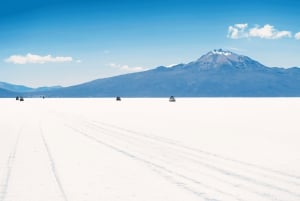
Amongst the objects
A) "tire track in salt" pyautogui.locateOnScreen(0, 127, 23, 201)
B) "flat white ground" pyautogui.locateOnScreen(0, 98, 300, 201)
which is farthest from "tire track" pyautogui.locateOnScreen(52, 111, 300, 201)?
"tire track in salt" pyautogui.locateOnScreen(0, 127, 23, 201)

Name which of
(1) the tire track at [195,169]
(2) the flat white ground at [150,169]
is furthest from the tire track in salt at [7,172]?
(1) the tire track at [195,169]

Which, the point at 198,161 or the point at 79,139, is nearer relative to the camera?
the point at 198,161

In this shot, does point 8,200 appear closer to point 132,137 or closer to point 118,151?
point 118,151

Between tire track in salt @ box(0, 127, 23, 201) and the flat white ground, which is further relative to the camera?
tire track in salt @ box(0, 127, 23, 201)

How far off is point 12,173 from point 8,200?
2.50m

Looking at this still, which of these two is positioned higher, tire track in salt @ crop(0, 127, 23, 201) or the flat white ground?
the flat white ground

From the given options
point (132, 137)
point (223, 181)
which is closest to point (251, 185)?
point (223, 181)

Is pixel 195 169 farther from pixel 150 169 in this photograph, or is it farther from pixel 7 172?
pixel 7 172

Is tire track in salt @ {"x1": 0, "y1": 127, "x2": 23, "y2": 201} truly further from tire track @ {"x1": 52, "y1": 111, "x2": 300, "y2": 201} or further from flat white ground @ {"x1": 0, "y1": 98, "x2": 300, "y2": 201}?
tire track @ {"x1": 52, "y1": 111, "x2": 300, "y2": 201}

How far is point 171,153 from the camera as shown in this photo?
11.7 metres

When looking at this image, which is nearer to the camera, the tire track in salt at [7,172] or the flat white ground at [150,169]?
the flat white ground at [150,169]

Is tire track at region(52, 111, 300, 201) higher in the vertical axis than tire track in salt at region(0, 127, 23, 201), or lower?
higher

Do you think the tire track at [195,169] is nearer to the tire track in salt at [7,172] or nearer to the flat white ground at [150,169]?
the flat white ground at [150,169]

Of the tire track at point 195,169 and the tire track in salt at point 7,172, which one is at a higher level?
the tire track at point 195,169
